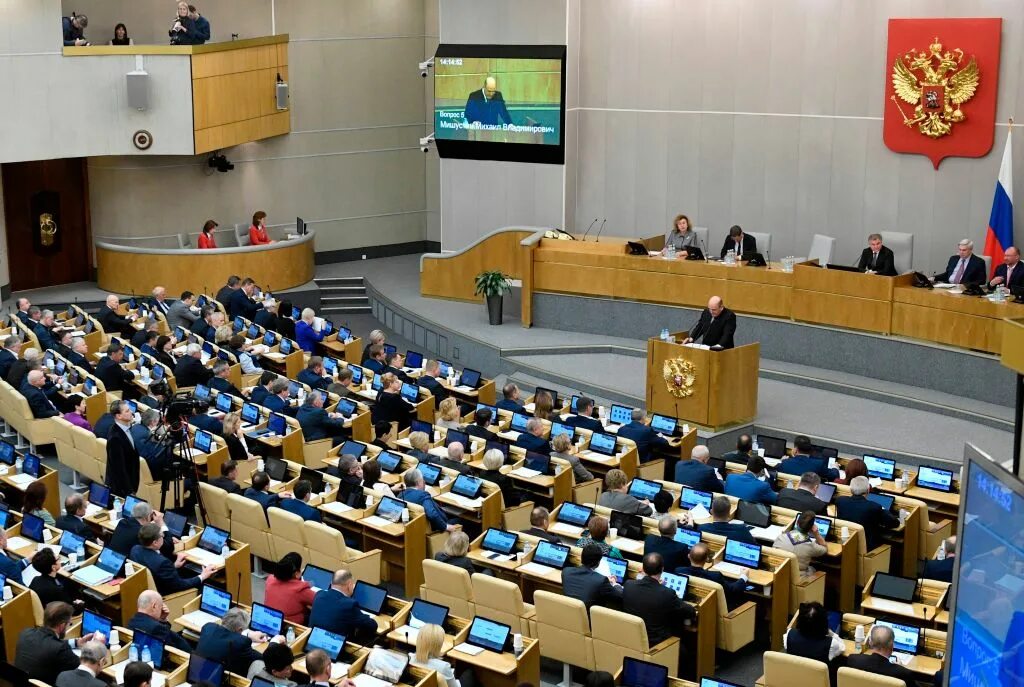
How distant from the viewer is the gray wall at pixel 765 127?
61.4 ft

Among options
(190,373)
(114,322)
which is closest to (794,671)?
(190,373)

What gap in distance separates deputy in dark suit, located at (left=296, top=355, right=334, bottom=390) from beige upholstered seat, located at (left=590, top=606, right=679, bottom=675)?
Answer: 730 centimetres

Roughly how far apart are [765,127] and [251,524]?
11.6 m

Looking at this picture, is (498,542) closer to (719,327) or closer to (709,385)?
(709,385)

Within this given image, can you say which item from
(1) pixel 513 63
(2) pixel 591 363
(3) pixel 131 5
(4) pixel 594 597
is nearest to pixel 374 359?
(2) pixel 591 363

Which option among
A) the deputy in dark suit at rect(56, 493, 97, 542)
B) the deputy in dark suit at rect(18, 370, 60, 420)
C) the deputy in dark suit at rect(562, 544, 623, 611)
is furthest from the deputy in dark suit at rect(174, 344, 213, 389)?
the deputy in dark suit at rect(562, 544, 623, 611)

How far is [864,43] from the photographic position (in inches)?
754

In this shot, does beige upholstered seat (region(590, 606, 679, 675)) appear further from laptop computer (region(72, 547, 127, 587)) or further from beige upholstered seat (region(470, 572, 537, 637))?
laptop computer (region(72, 547, 127, 587))

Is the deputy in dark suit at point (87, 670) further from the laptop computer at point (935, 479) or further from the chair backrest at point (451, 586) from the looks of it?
the laptop computer at point (935, 479)

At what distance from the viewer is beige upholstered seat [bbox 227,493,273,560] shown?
11.8m

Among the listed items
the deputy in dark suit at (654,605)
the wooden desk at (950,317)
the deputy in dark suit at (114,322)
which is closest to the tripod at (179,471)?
the deputy in dark suit at (654,605)

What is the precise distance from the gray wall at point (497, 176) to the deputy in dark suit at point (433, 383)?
19.6ft

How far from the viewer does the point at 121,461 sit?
42.6 ft

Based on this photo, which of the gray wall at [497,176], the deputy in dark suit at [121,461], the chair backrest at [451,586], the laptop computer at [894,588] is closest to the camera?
the laptop computer at [894,588]
